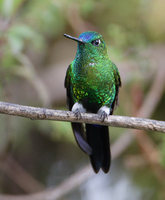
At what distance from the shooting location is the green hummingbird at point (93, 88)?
11.7 ft

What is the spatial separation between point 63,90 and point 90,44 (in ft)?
6.86

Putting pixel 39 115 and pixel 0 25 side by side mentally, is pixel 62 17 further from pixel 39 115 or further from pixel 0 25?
pixel 39 115

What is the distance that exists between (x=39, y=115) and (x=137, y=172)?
2.67 metres

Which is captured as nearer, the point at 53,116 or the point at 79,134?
the point at 53,116

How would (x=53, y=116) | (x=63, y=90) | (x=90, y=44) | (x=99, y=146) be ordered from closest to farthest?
(x=53, y=116) → (x=90, y=44) → (x=99, y=146) → (x=63, y=90)

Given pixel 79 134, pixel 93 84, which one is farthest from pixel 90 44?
pixel 79 134

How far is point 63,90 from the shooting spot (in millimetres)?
5562

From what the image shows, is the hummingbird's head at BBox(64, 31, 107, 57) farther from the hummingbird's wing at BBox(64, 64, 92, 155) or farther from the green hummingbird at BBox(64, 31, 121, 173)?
the hummingbird's wing at BBox(64, 64, 92, 155)

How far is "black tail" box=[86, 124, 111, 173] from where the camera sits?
12.1 ft

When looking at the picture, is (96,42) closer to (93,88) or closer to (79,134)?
(93,88)

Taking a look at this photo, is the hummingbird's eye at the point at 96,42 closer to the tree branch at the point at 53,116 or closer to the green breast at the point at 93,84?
the green breast at the point at 93,84

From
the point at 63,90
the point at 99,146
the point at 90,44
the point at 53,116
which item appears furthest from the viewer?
the point at 63,90

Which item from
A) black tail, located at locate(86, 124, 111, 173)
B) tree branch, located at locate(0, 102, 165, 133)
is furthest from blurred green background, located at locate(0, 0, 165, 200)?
tree branch, located at locate(0, 102, 165, 133)

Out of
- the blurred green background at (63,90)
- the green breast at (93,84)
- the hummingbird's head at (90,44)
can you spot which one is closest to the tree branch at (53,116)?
the green breast at (93,84)
